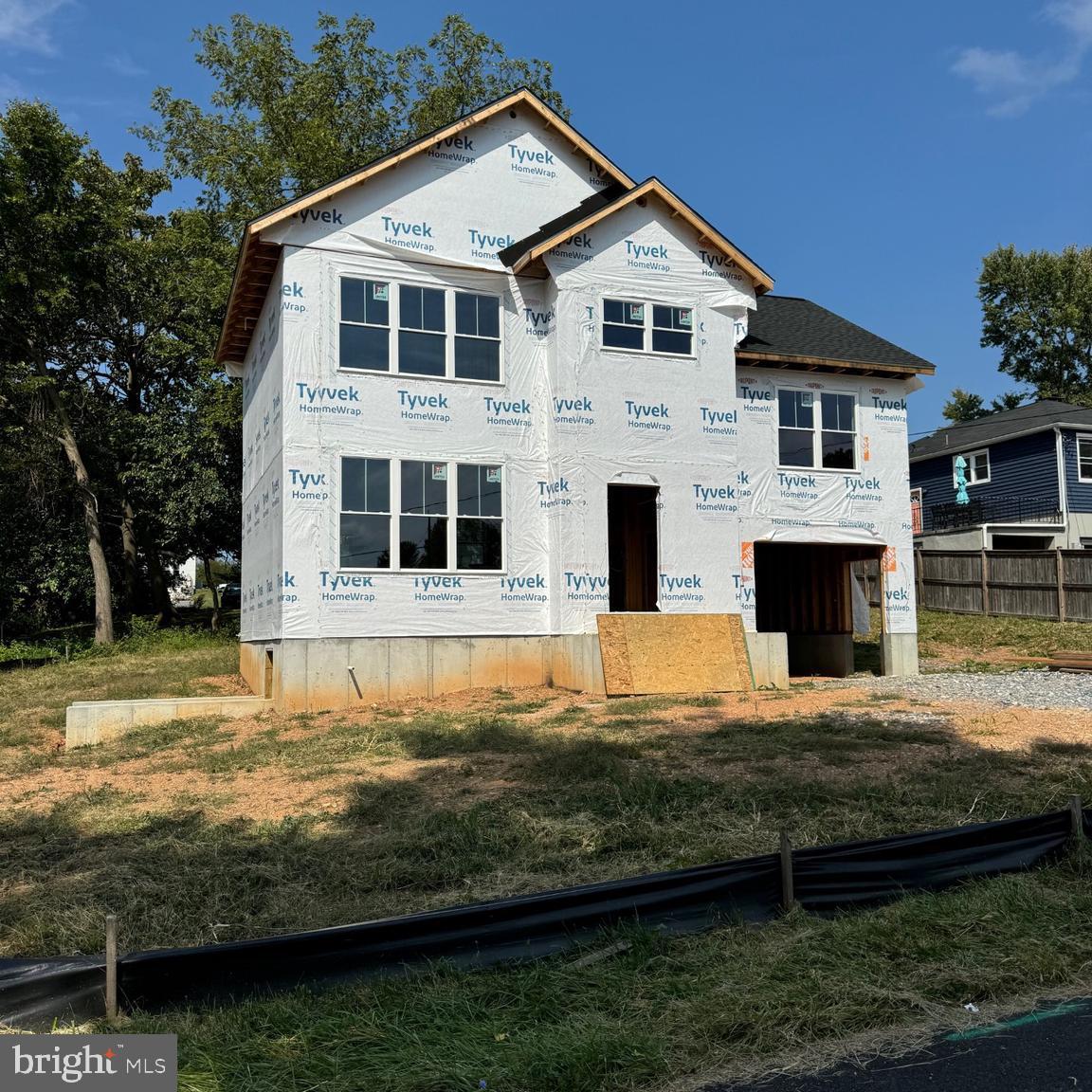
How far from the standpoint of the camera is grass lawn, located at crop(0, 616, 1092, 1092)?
4355 millimetres

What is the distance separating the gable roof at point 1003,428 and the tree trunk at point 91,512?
30.2 m

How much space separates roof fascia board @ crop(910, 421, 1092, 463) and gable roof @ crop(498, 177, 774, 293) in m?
20.2

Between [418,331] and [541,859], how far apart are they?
1147cm

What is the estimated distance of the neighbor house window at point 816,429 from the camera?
18.8 m

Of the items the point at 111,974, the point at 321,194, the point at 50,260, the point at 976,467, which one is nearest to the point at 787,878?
the point at 111,974

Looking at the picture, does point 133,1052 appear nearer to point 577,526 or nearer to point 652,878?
point 652,878

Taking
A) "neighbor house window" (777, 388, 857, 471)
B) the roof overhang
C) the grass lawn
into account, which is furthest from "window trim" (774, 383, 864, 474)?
the grass lawn

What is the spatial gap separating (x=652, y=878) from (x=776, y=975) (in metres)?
0.83

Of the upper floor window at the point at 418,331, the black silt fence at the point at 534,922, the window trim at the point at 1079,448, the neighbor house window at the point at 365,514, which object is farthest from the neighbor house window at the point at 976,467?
the black silt fence at the point at 534,922

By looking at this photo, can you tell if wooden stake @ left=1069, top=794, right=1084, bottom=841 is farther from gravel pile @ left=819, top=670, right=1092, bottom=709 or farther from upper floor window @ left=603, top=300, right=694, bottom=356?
upper floor window @ left=603, top=300, right=694, bottom=356

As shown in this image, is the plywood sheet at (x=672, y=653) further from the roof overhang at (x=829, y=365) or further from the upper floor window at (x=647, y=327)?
the roof overhang at (x=829, y=365)

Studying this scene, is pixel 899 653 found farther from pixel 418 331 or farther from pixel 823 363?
pixel 418 331

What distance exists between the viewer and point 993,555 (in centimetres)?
2686

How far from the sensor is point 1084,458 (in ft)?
113
